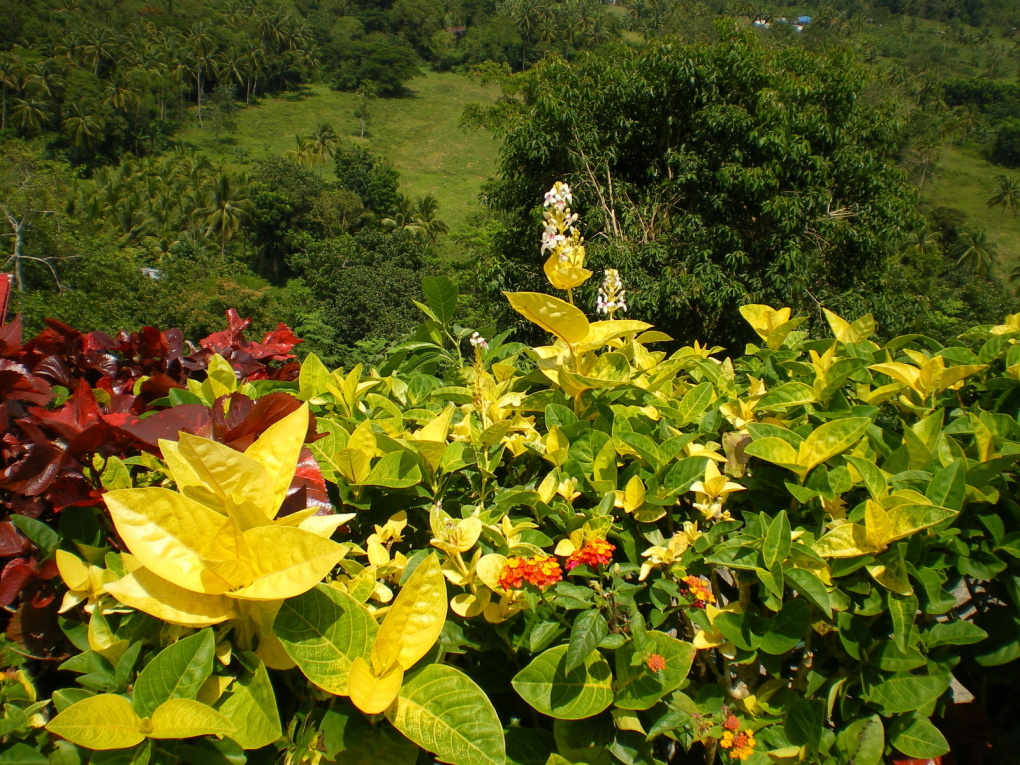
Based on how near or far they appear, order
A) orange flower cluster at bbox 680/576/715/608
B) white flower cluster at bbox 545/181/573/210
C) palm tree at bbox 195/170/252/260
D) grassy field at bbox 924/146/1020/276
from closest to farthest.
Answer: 1. orange flower cluster at bbox 680/576/715/608
2. white flower cluster at bbox 545/181/573/210
3. palm tree at bbox 195/170/252/260
4. grassy field at bbox 924/146/1020/276

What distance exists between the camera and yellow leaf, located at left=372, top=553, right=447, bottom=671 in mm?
673

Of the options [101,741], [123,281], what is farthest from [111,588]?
[123,281]

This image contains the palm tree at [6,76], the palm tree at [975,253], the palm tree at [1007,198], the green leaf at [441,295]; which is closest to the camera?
the green leaf at [441,295]

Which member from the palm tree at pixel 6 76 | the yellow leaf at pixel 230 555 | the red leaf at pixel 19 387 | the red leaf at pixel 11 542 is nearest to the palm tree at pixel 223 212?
the palm tree at pixel 6 76

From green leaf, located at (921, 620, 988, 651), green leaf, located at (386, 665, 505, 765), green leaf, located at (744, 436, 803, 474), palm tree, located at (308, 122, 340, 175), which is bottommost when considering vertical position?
palm tree, located at (308, 122, 340, 175)

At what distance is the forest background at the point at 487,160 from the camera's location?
29.8 feet

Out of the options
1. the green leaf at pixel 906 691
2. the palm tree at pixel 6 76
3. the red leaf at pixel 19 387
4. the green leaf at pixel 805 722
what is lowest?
the palm tree at pixel 6 76

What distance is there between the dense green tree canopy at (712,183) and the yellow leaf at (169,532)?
7629mm

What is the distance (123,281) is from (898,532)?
1019 inches

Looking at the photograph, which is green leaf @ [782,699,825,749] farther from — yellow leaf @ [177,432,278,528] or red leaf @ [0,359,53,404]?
red leaf @ [0,359,53,404]

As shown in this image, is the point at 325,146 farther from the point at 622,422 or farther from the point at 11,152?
the point at 622,422

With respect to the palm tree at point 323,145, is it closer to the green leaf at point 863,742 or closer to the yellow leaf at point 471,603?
the yellow leaf at point 471,603

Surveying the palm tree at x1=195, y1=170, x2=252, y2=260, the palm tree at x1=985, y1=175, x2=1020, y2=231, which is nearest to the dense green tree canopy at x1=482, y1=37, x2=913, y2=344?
the palm tree at x1=195, y1=170, x2=252, y2=260

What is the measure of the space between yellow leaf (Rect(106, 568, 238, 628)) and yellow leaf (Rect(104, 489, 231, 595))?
0.08 feet
